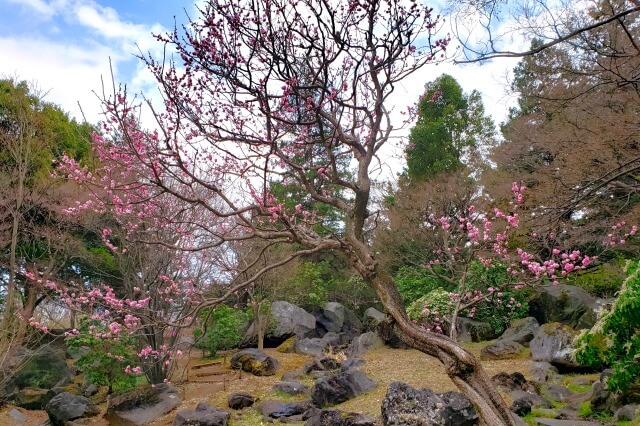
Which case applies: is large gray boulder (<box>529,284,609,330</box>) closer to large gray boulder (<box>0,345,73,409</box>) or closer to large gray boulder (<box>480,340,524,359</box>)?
large gray boulder (<box>480,340,524,359</box>)

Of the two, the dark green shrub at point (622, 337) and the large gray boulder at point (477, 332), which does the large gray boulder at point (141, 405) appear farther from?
the large gray boulder at point (477, 332)

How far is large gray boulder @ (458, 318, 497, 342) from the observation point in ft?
37.5

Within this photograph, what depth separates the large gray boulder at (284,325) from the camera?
14.5 metres

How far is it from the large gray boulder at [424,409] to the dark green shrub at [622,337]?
138cm

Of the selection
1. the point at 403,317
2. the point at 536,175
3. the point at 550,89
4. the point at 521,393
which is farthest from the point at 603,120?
the point at 403,317

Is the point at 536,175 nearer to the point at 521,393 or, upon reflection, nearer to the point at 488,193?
the point at 488,193

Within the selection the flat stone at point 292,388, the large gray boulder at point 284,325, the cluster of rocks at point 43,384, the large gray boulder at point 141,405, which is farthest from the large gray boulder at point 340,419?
the large gray boulder at point 284,325

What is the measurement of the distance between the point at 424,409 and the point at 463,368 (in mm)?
1731

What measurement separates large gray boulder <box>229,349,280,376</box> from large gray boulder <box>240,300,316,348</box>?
11.2 ft

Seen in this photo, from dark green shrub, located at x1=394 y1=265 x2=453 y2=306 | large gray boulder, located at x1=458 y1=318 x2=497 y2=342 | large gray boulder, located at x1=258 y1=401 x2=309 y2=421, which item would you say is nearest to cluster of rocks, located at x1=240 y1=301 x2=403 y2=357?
dark green shrub, located at x1=394 y1=265 x2=453 y2=306

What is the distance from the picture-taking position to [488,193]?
1360 centimetres

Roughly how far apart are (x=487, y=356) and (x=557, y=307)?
229 cm

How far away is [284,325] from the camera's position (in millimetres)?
14742

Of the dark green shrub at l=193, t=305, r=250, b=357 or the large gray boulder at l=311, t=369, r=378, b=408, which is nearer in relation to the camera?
the large gray boulder at l=311, t=369, r=378, b=408
